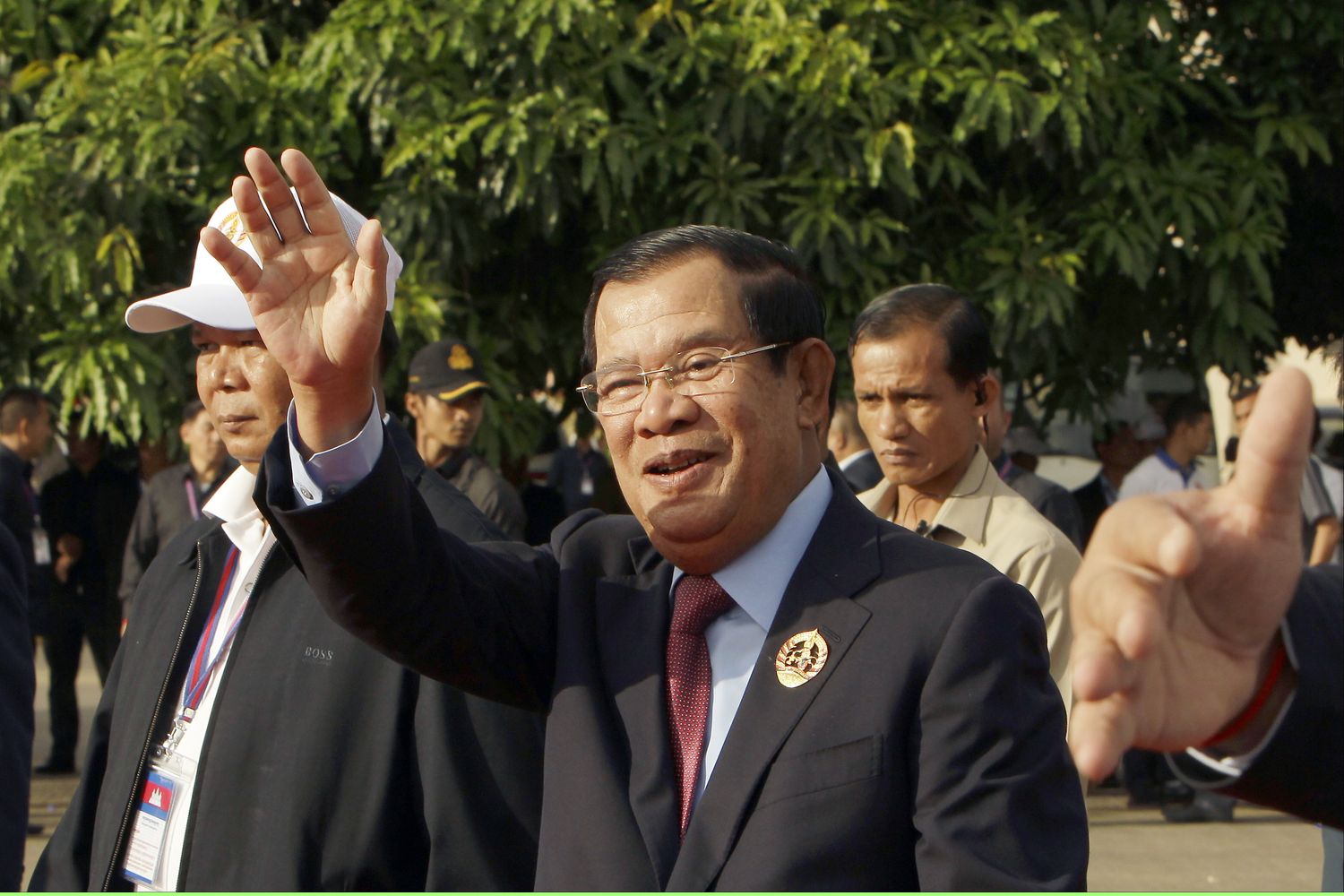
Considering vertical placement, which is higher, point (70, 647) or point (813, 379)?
point (813, 379)

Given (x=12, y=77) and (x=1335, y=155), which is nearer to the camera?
(x=12, y=77)

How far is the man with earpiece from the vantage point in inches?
160

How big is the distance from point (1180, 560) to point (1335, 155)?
755 cm

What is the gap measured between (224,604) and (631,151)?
4.29 m

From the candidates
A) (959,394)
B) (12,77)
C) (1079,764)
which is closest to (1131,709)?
(1079,764)

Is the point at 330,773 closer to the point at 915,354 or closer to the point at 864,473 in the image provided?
the point at 915,354

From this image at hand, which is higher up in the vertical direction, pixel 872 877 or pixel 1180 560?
pixel 1180 560

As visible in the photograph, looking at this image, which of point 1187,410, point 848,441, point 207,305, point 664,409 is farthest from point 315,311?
point 1187,410

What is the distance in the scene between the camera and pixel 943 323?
Answer: 4.18 meters

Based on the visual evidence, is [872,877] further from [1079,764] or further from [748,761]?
[1079,764]

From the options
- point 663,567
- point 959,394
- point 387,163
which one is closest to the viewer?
point 663,567

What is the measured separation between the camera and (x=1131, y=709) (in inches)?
57.3

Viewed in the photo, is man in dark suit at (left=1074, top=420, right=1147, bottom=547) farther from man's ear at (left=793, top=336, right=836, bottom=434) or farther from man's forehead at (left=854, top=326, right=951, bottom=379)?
man's ear at (left=793, top=336, right=836, bottom=434)

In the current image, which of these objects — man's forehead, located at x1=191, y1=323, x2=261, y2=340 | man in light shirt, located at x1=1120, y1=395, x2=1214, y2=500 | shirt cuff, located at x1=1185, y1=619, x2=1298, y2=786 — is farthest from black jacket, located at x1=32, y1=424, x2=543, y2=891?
man in light shirt, located at x1=1120, y1=395, x2=1214, y2=500
